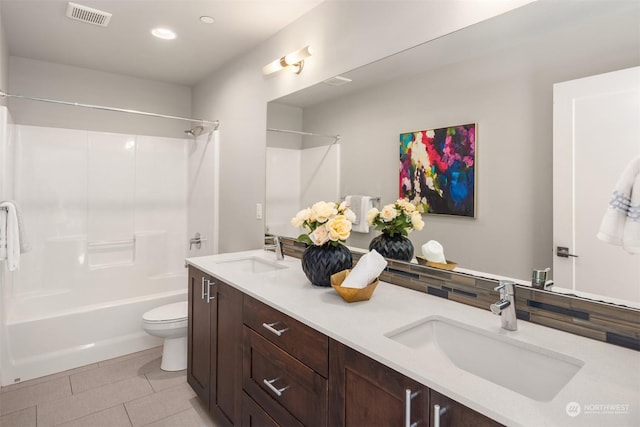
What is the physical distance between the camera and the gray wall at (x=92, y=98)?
297 centimetres

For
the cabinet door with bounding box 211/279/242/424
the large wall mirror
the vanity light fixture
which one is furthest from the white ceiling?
the cabinet door with bounding box 211/279/242/424

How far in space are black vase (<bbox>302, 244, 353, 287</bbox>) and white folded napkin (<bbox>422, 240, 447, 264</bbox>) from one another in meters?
0.36

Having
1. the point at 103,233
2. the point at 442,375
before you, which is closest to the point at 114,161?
the point at 103,233

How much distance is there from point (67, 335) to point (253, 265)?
1.60 meters

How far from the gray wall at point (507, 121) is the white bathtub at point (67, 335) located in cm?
247

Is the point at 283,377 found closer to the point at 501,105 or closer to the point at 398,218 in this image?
the point at 398,218

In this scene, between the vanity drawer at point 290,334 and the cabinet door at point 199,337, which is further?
the cabinet door at point 199,337

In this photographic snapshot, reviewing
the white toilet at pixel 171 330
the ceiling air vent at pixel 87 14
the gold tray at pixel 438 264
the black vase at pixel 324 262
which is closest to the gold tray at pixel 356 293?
the black vase at pixel 324 262

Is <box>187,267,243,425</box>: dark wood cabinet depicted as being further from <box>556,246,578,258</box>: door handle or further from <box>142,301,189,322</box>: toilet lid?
<box>556,246,578,258</box>: door handle

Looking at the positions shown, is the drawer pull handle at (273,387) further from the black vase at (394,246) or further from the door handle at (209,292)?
the black vase at (394,246)

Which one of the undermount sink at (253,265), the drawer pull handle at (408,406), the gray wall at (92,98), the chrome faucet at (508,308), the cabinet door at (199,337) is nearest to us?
the drawer pull handle at (408,406)

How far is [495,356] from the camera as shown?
111 cm

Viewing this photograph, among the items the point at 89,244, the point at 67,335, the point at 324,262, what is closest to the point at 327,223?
the point at 324,262

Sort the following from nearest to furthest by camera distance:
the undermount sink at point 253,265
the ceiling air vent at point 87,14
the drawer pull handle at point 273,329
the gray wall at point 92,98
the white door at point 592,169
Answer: the white door at point 592,169 < the drawer pull handle at point 273,329 < the ceiling air vent at point 87,14 < the undermount sink at point 253,265 < the gray wall at point 92,98
